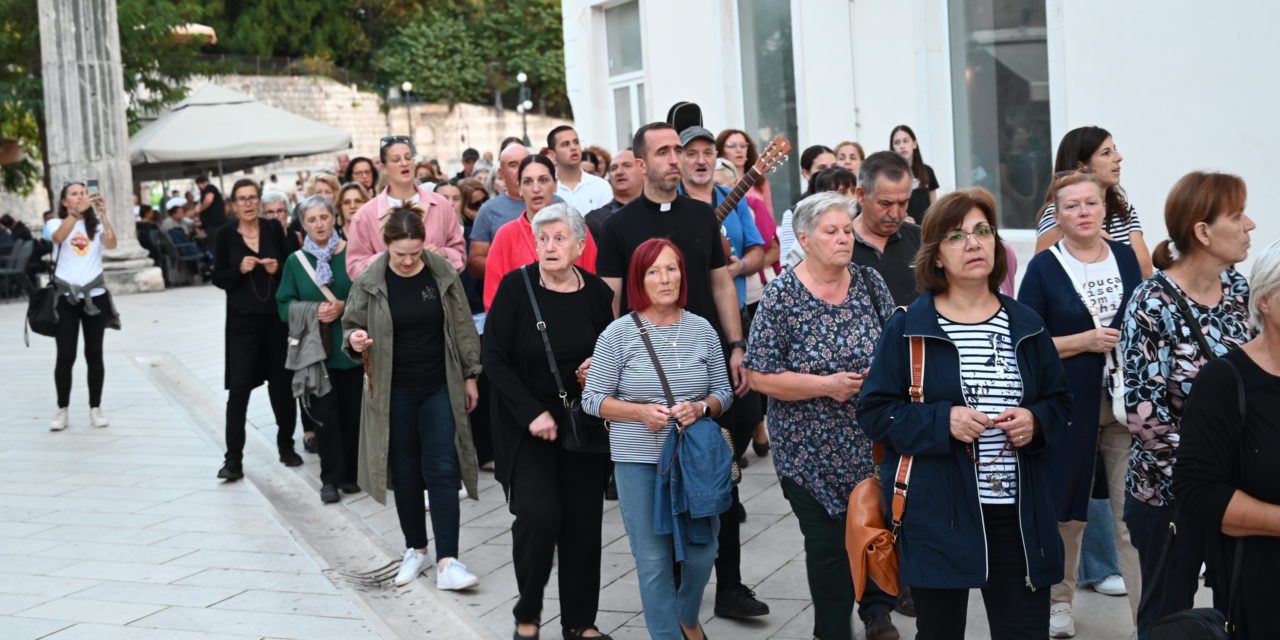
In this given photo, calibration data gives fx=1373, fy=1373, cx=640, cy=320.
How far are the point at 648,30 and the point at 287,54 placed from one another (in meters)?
46.9

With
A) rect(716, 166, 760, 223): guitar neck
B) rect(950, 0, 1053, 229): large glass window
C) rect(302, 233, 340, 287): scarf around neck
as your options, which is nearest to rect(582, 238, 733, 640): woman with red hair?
rect(716, 166, 760, 223): guitar neck

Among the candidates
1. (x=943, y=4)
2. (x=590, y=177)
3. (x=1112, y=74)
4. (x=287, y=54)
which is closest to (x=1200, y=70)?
(x=1112, y=74)

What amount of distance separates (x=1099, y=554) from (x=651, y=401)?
7.08ft

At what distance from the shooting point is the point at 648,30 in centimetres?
1605

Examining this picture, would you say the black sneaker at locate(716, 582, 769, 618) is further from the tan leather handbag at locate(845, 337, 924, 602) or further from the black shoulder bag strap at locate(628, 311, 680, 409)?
the tan leather handbag at locate(845, 337, 924, 602)

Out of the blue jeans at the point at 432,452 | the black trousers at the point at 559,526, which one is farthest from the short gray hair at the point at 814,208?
the blue jeans at the point at 432,452

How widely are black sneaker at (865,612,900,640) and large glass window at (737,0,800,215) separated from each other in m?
9.13

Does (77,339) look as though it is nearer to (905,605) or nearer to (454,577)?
(454,577)

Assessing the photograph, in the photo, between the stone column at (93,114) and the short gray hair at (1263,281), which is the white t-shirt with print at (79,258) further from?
the stone column at (93,114)

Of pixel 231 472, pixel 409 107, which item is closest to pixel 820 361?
pixel 231 472

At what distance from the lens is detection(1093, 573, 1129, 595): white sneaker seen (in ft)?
19.2

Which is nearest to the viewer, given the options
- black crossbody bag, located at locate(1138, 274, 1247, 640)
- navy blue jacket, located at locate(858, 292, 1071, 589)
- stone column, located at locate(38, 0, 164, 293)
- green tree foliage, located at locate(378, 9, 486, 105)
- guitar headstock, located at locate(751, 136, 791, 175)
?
black crossbody bag, located at locate(1138, 274, 1247, 640)

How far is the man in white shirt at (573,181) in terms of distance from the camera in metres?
8.80

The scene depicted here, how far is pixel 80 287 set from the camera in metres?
11.0
